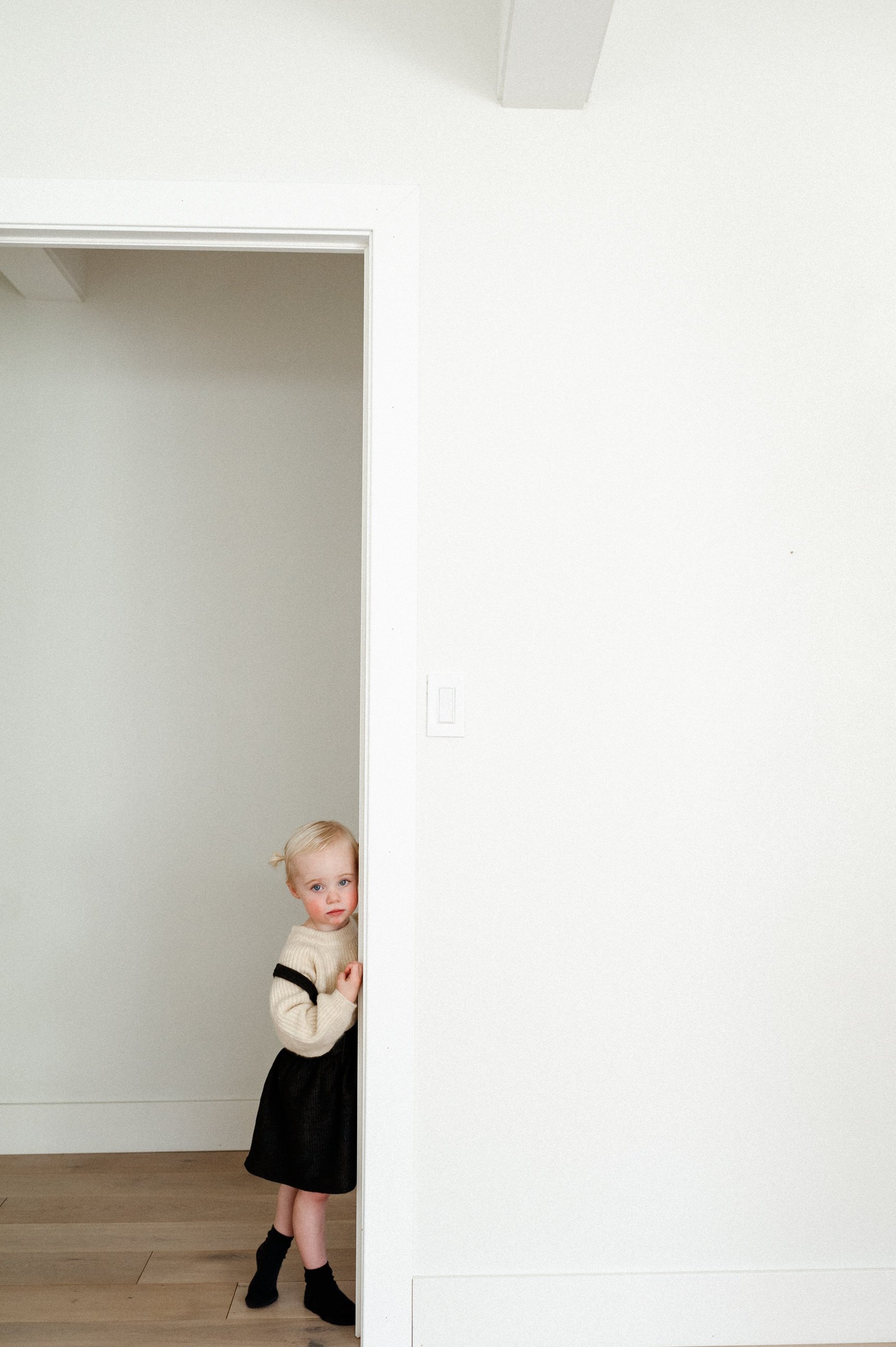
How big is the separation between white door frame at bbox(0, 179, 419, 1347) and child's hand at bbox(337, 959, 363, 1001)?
0.05 metres

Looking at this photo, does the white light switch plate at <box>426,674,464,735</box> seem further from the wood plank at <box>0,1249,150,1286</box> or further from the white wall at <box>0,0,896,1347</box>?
the wood plank at <box>0,1249,150,1286</box>

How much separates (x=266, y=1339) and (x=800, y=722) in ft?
4.94

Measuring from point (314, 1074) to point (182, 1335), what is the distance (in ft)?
1.70

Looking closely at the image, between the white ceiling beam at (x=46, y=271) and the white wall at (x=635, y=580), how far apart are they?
0.72m

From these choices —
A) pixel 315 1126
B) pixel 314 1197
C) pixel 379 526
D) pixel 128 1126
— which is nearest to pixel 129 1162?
pixel 128 1126

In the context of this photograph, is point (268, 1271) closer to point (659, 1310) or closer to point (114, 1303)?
point (114, 1303)

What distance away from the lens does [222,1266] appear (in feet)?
7.17

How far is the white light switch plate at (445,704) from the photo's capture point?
1.90 meters

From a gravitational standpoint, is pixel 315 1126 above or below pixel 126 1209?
above

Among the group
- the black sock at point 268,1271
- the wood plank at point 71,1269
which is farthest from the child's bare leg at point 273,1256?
the wood plank at point 71,1269

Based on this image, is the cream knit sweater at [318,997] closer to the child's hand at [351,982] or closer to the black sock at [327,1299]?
the child's hand at [351,982]

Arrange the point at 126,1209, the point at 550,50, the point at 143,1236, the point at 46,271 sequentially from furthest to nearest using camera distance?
1. the point at 46,271
2. the point at 126,1209
3. the point at 143,1236
4. the point at 550,50

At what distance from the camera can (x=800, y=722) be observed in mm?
1962

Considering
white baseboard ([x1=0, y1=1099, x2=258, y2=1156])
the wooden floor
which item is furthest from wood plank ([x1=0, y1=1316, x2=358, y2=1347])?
white baseboard ([x1=0, y1=1099, x2=258, y2=1156])
